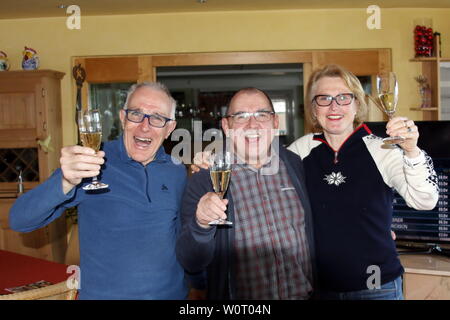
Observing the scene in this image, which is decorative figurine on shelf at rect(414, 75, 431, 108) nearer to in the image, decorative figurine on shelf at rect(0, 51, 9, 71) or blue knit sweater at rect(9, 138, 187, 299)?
blue knit sweater at rect(9, 138, 187, 299)

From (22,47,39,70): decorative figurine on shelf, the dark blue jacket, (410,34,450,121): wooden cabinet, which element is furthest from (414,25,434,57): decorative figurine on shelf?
(22,47,39,70): decorative figurine on shelf

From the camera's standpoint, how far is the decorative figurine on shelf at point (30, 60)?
4578mm

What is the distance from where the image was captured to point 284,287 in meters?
1.54

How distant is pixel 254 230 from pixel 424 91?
3.88m

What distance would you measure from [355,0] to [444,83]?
4.40ft

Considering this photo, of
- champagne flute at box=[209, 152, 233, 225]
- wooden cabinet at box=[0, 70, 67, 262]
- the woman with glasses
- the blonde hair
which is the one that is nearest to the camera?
champagne flute at box=[209, 152, 233, 225]

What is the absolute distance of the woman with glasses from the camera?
1.62 m

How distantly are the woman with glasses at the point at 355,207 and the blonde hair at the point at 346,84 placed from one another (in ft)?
0.07

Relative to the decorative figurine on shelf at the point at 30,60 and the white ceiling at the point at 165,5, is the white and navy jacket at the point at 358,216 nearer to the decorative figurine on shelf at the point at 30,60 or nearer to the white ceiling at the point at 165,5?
the white ceiling at the point at 165,5

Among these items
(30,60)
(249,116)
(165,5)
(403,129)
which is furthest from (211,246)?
(30,60)

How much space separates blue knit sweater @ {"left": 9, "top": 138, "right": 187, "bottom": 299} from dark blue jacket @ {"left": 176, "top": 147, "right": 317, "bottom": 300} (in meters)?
0.07

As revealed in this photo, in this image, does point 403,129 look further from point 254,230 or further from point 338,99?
point 254,230

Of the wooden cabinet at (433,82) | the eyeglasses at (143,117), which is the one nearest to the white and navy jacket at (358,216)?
the eyeglasses at (143,117)
